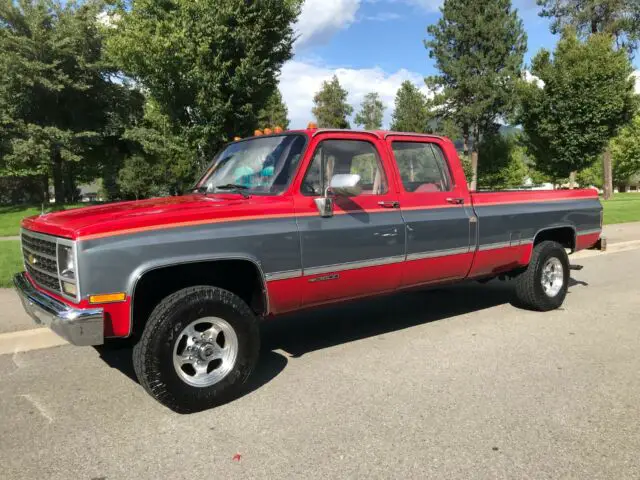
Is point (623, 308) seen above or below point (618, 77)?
below

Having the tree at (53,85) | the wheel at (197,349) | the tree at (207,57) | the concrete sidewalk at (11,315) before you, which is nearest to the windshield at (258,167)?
the wheel at (197,349)

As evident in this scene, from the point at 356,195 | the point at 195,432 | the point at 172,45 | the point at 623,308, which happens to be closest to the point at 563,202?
the point at 623,308

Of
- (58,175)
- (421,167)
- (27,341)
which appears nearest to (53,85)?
(58,175)

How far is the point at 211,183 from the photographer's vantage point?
491 centimetres

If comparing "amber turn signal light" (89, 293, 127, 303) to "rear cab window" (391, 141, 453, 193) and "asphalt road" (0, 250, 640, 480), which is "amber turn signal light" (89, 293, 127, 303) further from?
"rear cab window" (391, 141, 453, 193)

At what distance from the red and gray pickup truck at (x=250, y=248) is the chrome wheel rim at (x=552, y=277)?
0.78m

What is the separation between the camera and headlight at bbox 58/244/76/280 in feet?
11.2

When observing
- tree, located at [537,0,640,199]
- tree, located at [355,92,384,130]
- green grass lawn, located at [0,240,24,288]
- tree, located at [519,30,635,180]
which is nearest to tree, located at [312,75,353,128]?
tree, located at [355,92,384,130]

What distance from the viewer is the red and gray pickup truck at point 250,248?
3.45 meters

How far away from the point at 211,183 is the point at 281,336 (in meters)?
1.76

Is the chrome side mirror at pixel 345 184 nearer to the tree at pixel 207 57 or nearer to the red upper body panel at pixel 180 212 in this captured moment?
the red upper body panel at pixel 180 212

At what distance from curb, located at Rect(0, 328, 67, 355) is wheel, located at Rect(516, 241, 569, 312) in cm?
506

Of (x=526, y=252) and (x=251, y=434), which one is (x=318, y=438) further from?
(x=526, y=252)

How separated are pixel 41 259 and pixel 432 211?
131 inches
